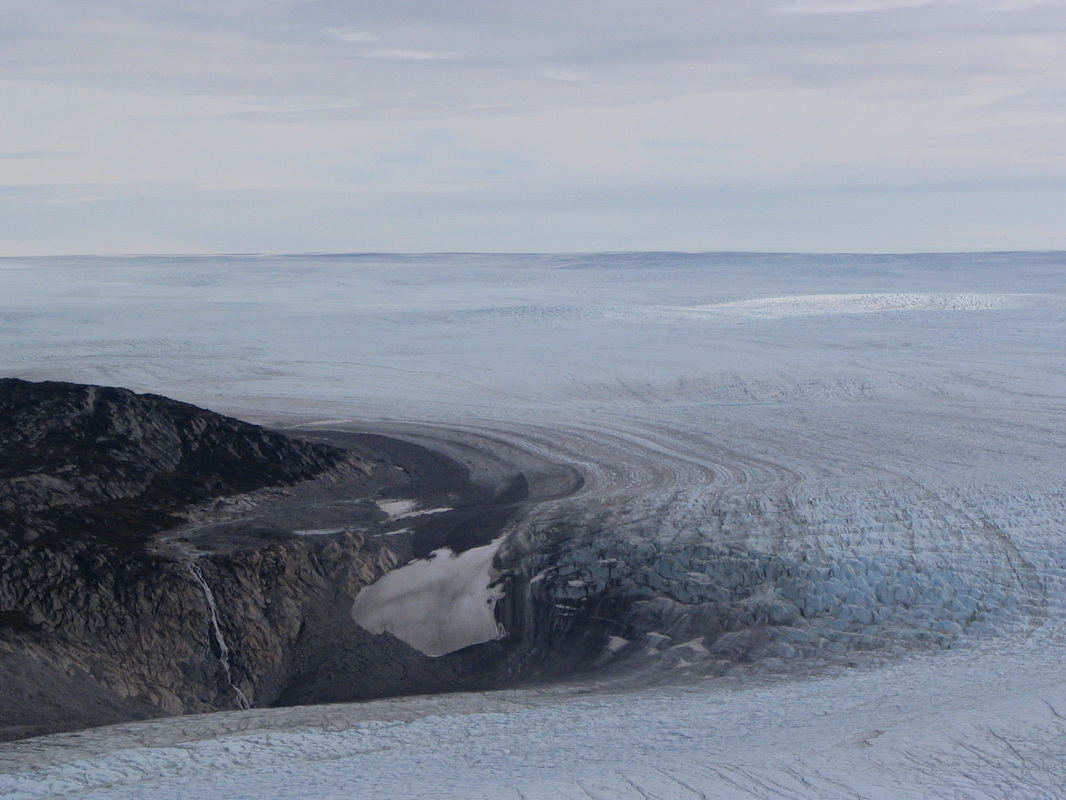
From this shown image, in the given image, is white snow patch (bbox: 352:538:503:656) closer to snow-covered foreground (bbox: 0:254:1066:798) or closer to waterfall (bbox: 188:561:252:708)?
snow-covered foreground (bbox: 0:254:1066:798)

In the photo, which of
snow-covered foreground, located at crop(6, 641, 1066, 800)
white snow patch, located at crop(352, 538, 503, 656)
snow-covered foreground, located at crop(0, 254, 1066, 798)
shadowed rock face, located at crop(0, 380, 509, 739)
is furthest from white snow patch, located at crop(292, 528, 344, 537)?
snow-covered foreground, located at crop(6, 641, 1066, 800)

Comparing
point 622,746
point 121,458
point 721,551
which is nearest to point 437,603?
point 721,551

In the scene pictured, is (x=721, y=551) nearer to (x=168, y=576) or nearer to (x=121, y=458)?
(x=168, y=576)

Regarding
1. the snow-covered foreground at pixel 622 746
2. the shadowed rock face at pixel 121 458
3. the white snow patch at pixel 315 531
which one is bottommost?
the snow-covered foreground at pixel 622 746

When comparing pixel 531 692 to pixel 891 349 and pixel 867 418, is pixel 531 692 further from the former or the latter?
pixel 891 349

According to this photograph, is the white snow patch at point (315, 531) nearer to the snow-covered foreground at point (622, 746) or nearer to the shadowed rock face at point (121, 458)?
the shadowed rock face at point (121, 458)

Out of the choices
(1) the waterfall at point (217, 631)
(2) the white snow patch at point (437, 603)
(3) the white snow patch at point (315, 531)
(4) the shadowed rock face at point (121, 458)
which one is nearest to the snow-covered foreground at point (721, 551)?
(2) the white snow patch at point (437, 603)

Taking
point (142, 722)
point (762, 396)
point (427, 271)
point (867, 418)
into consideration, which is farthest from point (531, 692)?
point (427, 271)
